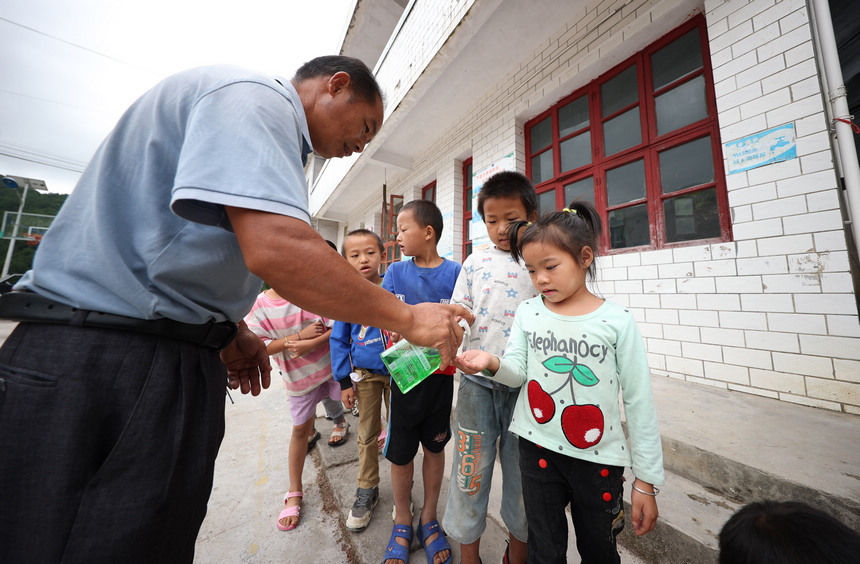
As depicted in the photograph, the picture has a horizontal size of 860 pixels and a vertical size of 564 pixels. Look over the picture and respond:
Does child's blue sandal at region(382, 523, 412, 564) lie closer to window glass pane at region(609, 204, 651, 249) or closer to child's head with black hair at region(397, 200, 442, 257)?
child's head with black hair at region(397, 200, 442, 257)

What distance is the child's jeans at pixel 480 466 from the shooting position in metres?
1.23

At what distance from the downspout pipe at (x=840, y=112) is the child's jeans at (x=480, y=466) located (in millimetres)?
2322

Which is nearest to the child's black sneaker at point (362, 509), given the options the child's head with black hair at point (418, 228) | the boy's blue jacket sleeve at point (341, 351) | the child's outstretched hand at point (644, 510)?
the boy's blue jacket sleeve at point (341, 351)

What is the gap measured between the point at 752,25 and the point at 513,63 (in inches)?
91.8

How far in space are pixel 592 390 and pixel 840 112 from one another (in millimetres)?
2463

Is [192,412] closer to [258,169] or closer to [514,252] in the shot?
[258,169]

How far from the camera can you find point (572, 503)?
1.01 m

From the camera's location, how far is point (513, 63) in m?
3.78

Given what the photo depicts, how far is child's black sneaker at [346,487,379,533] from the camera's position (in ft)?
5.08

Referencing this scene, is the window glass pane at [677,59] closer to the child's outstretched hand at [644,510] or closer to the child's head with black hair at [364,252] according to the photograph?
the child's head with black hair at [364,252]

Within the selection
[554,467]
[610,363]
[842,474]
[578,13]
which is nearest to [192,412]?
[554,467]

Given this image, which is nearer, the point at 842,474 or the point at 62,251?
the point at 62,251

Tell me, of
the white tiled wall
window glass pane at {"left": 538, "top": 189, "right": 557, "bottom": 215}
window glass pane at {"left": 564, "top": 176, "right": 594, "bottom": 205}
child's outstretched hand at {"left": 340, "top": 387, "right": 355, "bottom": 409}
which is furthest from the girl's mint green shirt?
window glass pane at {"left": 538, "top": 189, "right": 557, "bottom": 215}

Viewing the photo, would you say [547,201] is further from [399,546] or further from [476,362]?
[399,546]
